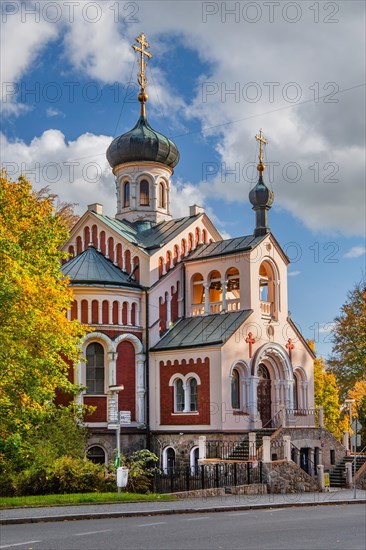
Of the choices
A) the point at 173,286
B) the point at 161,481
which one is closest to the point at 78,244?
the point at 173,286

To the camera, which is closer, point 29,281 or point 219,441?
point 29,281

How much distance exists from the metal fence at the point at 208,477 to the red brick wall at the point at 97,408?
6492mm

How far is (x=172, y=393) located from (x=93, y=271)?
6.21m

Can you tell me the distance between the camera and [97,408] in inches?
1289

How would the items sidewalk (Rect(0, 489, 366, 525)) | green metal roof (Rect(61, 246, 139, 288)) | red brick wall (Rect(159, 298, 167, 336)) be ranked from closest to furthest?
sidewalk (Rect(0, 489, 366, 525)), green metal roof (Rect(61, 246, 139, 288)), red brick wall (Rect(159, 298, 167, 336))

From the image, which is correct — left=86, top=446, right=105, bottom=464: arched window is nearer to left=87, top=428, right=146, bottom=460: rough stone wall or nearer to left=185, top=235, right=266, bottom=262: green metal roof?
left=87, top=428, right=146, bottom=460: rough stone wall

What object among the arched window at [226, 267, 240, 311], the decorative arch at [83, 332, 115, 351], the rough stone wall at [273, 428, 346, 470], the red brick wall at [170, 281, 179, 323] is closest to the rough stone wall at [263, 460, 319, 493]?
the rough stone wall at [273, 428, 346, 470]

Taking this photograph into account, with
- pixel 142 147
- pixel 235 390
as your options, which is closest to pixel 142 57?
pixel 142 147

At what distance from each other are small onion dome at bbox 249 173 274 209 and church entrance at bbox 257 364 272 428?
23.6ft

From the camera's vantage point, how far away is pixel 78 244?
38.9 m

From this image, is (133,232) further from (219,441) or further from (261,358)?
(219,441)

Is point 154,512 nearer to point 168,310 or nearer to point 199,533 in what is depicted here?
point 199,533

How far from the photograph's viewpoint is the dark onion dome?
130 ft

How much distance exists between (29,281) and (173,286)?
43.1 ft
